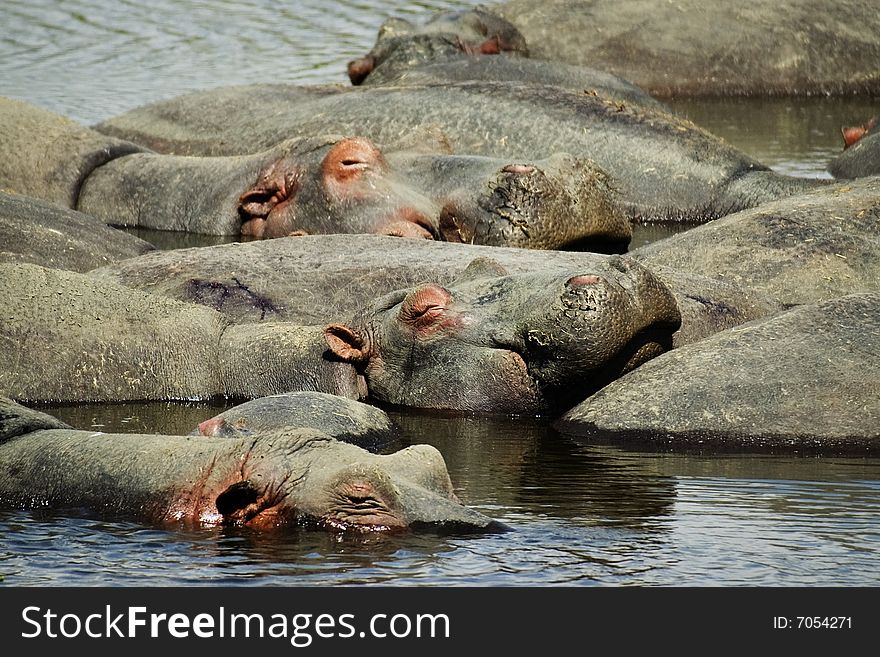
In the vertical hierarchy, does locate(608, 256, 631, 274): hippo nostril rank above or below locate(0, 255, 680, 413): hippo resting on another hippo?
above

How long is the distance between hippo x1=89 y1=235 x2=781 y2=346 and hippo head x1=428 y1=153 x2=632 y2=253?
104 centimetres

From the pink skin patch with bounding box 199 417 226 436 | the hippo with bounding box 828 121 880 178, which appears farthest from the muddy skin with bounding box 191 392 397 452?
the hippo with bounding box 828 121 880 178

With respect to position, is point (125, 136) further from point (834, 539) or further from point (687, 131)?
point (834, 539)

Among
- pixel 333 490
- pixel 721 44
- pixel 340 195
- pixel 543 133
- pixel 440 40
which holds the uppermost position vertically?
pixel 721 44

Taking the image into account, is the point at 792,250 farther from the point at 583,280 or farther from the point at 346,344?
the point at 346,344

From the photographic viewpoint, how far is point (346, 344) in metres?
9.27

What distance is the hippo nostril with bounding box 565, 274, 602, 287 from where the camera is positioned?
8523mm

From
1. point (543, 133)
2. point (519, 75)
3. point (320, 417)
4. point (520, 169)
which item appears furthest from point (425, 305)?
point (519, 75)

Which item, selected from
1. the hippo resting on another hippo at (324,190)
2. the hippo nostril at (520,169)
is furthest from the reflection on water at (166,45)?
the hippo nostril at (520,169)

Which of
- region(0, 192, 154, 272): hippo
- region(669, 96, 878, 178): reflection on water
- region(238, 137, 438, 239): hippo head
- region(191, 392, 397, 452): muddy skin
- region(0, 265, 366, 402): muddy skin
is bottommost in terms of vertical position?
region(191, 392, 397, 452): muddy skin

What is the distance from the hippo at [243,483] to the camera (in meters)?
6.69

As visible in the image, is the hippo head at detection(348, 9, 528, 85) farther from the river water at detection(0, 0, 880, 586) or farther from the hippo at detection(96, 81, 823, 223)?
the river water at detection(0, 0, 880, 586)

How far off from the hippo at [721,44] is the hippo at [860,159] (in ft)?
16.9

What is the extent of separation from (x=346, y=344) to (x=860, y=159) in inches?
294
